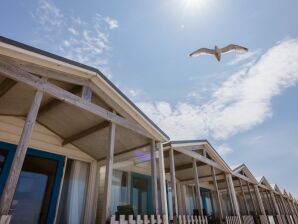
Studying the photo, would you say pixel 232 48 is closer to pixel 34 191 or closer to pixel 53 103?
pixel 53 103

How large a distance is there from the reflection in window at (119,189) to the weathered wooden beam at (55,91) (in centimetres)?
319

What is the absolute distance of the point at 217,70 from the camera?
927cm

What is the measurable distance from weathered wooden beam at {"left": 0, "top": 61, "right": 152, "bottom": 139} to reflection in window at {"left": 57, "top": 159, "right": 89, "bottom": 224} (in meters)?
2.64

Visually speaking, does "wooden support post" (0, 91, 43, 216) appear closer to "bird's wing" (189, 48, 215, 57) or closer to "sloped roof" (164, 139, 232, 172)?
"sloped roof" (164, 139, 232, 172)

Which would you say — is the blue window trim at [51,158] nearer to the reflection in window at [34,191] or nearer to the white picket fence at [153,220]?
the reflection in window at [34,191]

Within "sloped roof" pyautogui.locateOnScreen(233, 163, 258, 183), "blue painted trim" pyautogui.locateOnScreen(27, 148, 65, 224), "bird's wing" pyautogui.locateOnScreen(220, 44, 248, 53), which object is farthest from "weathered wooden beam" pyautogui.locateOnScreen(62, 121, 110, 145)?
"sloped roof" pyautogui.locateOnScreen(233, 163, 258, 183)

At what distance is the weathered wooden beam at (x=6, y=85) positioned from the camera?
369 cm

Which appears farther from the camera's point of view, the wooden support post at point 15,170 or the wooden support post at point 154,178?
the wooden support post at point 154,178

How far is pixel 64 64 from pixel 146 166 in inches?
252

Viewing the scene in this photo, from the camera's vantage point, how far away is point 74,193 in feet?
20.1

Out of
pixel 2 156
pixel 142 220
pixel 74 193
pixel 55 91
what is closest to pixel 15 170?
pixel 55 91

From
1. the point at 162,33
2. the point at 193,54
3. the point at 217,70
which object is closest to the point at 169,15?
the point at 162,33

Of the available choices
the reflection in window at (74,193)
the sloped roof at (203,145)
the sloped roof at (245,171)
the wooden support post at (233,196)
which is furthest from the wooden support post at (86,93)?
the sloped roof at (245,171)

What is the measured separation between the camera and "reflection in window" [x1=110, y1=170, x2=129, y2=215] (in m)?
7.14
